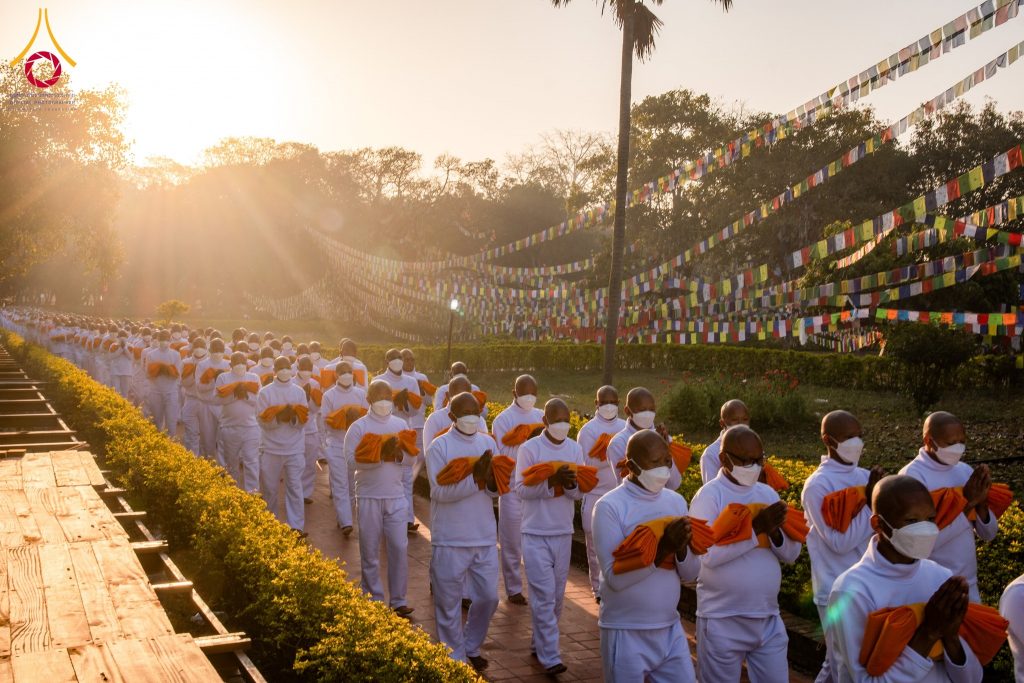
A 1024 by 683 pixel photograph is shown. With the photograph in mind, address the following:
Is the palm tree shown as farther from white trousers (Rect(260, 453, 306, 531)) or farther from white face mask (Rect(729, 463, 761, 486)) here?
white face mask (Rect(729, 463, 761, 486))

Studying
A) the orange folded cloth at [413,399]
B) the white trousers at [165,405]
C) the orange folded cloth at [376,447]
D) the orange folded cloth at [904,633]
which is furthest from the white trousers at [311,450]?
the orange folded cloth at [904,633]

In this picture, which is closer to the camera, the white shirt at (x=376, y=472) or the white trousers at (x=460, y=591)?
the white trousers at (x=460, y=591)

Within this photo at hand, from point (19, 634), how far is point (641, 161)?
136 feet

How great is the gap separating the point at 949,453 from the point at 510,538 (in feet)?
14.6

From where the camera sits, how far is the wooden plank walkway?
3932 millimetres

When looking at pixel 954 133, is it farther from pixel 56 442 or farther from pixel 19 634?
pixel 19 634

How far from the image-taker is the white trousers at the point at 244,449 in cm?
1281

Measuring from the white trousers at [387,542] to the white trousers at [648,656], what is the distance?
11.8ft

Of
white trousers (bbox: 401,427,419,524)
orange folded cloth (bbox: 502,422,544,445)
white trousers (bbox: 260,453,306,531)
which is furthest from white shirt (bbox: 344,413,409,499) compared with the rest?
white trousers (bbox: 260,453,306,531)

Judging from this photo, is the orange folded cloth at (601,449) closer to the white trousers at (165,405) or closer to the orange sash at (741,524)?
the orange sash at (741,524)

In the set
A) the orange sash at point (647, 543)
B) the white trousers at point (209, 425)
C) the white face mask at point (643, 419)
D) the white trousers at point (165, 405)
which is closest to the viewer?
the orange sash at point (647, 543)

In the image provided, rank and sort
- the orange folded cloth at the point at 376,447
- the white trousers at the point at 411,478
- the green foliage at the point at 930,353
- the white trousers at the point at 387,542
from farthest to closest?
the green foliage at the point at 930,353 → the white trousers at the point at 411,478 → the white trousers at the point at 387,542 → the orange folded cloth at the point at 376,447

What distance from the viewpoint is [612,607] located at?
5.37 meters

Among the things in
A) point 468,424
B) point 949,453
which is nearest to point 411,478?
point 468,424
